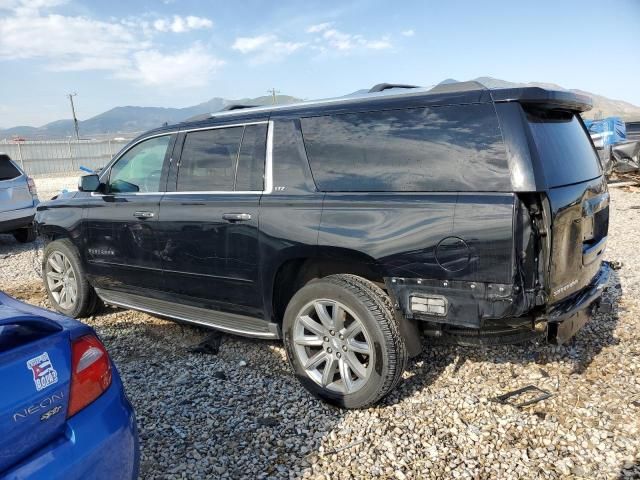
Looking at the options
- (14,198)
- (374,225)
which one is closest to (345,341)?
(374,225)

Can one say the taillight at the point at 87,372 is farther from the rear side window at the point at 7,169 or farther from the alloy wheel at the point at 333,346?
the rear side window at the point at 7,169

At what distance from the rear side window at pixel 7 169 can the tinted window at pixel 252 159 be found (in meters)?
6.66

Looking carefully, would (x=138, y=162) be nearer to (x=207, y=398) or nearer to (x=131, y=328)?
(x=131, y=328)

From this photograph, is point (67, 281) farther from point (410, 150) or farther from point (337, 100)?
point (410, 150)

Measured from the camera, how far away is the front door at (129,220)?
4062mm

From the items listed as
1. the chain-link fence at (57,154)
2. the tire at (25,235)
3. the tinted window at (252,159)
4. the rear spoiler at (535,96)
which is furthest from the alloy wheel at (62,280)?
the chain-link fence at (57,154)

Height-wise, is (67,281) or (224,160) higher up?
(224,160)

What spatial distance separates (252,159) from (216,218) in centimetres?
49

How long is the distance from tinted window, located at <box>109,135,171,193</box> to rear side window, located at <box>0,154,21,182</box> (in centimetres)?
512

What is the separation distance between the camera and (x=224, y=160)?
373 cm

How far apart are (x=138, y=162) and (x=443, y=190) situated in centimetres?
283

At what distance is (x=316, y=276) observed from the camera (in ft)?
11.2

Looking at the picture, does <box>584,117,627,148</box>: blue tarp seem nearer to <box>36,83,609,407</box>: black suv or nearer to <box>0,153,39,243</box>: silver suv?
<box>36,83,609,407</box>: black suv

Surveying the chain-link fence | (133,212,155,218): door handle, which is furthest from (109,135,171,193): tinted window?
the chain-link fence
